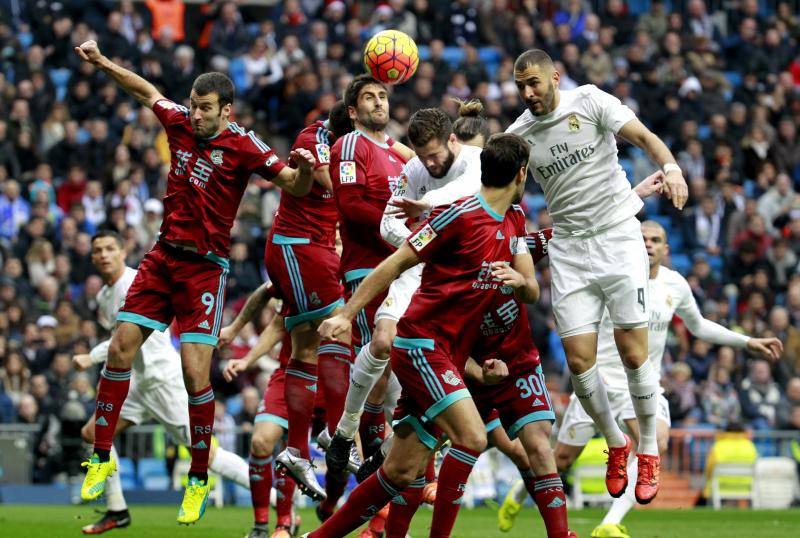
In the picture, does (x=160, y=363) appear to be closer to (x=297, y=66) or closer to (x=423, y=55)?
(x=297, y=66)

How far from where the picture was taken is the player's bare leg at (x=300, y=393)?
37.5ft

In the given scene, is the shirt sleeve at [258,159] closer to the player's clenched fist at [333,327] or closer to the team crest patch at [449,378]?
the player's clenched fist at [333,327]

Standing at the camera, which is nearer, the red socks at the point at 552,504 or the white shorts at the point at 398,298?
the red socks at the point at 552,504

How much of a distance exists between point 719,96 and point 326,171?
17671mm

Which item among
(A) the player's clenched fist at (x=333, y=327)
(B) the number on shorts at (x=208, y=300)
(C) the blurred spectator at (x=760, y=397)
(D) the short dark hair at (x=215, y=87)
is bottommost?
(C) the blurred spectator at (x=760, y=397)

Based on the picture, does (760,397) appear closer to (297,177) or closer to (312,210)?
(312,210)

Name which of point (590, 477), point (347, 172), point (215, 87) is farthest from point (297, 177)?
point (590, 477)

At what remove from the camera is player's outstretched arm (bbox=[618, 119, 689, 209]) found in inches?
389

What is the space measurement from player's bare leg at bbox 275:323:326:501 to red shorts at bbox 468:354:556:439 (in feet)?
5.87

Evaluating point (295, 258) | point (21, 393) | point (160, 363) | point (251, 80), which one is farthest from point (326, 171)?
point (251, 80)

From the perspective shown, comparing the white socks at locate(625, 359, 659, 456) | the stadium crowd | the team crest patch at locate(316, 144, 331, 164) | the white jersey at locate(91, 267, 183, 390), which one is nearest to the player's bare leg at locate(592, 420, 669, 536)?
the white socks at locate(625, 359, 659, 456)

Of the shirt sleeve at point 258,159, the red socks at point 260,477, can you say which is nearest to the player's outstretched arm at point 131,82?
the shirt sleeve at point 258,159

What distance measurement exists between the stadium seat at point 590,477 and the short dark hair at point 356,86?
8.94 meters

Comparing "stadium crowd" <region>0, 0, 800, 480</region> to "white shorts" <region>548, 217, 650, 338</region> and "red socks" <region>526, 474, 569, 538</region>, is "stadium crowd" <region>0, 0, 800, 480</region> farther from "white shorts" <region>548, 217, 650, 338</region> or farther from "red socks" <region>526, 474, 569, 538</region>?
"red socks" <region>526, 474, 569, 538</region>
